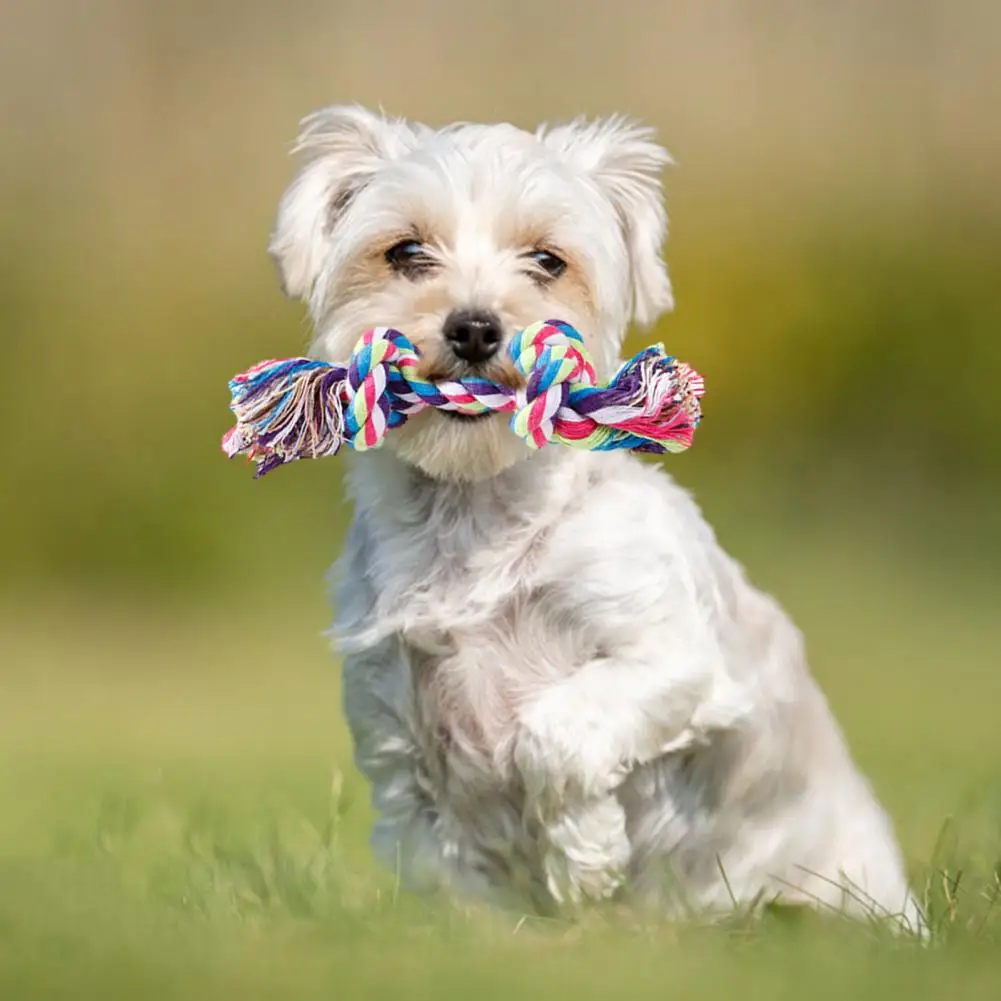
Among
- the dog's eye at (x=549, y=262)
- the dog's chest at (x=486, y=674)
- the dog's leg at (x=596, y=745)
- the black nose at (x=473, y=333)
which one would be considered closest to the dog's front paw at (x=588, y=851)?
the dog's leg at (x=596, y=745)

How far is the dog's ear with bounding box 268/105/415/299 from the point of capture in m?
5.89

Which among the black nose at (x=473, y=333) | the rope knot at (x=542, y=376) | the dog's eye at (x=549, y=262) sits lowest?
the rope knot at (x=542, y=376)

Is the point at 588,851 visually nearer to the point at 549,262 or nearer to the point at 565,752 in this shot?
the point at 565,752

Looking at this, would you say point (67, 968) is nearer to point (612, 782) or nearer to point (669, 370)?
point (612, 782)

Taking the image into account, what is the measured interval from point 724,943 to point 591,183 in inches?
92.1

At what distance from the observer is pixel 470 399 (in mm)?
5270

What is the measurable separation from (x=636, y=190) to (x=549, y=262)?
19.4 inches

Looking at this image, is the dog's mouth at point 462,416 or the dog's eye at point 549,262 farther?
the dog's eye at point 549,262

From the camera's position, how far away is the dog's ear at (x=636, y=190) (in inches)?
235

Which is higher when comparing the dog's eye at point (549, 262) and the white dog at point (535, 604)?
the dog's eye at point (549, 262)

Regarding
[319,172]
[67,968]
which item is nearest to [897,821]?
[319,172]

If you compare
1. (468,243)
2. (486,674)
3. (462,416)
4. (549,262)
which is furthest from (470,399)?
(486,674)

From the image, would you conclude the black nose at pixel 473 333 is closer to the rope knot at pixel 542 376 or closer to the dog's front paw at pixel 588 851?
the rope knot at pixel 542 376

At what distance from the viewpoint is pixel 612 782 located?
5.24 m
